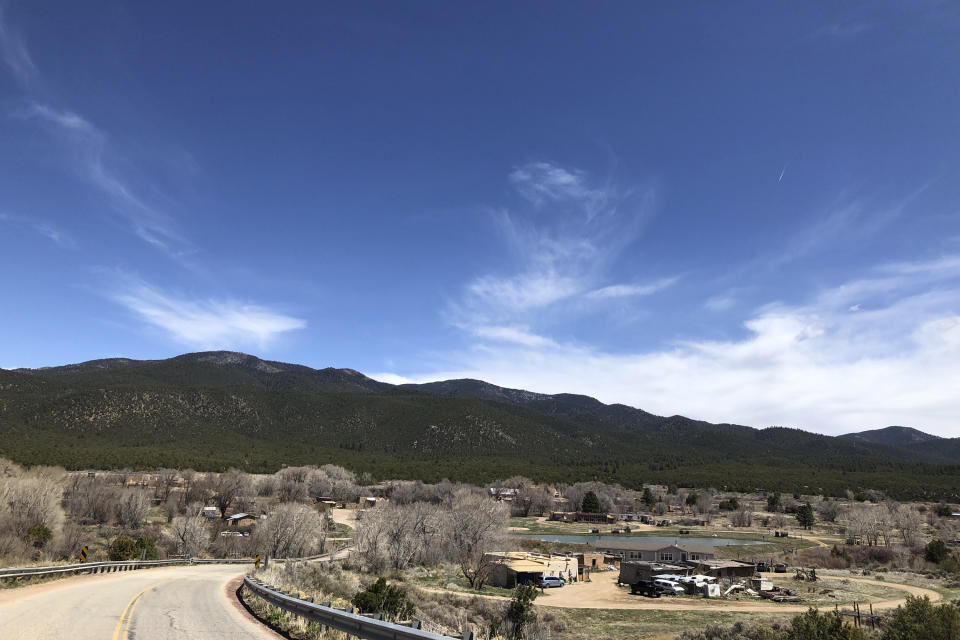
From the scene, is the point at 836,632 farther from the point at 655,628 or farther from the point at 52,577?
the point at 52,577

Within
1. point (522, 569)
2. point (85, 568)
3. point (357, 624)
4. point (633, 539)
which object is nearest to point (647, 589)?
point (522, 569)

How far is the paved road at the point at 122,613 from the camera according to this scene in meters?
12.0

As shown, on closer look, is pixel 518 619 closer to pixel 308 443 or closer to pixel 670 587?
pixel 670 587

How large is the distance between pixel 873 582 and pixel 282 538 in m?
56.7

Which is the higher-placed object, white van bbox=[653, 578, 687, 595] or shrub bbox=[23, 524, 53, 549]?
shrub bbox=[23, 524, 53, 549]

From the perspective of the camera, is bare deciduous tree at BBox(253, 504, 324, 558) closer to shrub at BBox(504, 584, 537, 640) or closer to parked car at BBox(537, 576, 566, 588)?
parked car at BBox(537, 576, 566, 588)

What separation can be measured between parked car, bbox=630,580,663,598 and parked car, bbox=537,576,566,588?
634 centimetres

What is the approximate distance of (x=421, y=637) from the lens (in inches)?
297

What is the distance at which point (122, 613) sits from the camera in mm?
14930

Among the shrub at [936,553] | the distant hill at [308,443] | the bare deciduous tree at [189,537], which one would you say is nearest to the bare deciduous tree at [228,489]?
the distant hill at [308,443]

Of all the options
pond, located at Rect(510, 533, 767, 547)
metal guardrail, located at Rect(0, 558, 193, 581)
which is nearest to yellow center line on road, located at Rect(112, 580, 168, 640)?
metal guardrail, located at Rect(0, 558, 193, 581)

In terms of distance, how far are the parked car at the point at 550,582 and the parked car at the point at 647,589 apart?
634 centimetres

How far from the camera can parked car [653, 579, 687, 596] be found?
4963 centimetres

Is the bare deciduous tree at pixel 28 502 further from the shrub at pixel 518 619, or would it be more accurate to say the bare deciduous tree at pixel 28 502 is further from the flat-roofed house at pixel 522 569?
the shrub at pixel 518 619
